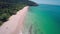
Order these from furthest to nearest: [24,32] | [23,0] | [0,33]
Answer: [23,0], [24,32], [0,33]

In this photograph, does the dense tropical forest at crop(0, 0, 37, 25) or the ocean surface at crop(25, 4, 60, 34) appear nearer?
the ocean surface at crop(25, 4, 60, 34)

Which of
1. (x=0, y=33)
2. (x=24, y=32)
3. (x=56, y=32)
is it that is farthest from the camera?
(x=56, y=32)

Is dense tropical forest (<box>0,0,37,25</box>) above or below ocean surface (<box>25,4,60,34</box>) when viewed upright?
above

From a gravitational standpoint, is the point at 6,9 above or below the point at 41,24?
above

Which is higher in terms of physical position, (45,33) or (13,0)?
(13,0)

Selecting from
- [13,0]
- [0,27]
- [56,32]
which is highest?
[13,0]

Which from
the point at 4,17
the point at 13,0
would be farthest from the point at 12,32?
the point at 13,0

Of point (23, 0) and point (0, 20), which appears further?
point (23, 0)

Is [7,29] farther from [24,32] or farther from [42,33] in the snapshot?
[42,33]

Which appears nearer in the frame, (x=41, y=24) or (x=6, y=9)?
(x=41, y=24)

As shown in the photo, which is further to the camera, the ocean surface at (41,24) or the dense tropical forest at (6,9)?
the dense tropical forest at (6,9)

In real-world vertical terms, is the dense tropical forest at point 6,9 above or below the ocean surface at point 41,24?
above
